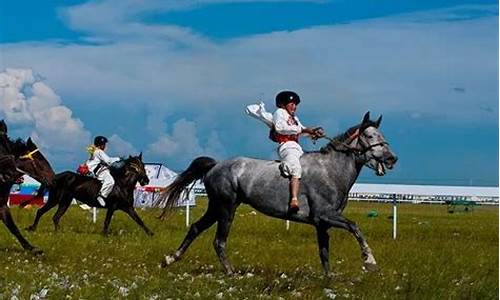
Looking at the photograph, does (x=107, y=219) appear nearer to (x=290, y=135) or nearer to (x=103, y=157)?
(x=103, y=157)

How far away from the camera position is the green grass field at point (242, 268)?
11.1 meters

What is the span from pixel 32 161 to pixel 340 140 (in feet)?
19.8

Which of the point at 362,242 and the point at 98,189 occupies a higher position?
the point at 362,242

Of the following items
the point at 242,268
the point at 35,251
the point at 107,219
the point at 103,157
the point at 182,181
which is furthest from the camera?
the point at 103,157

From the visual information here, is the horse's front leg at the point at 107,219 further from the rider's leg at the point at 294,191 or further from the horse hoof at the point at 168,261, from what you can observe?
the rider's leg at the point at 294,191

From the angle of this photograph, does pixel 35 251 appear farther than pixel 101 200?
No

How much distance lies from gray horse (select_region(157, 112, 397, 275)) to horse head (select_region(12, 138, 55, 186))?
12.2ft

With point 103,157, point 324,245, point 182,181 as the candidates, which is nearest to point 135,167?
point 103,157

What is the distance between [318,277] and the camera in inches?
529

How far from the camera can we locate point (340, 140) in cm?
1415

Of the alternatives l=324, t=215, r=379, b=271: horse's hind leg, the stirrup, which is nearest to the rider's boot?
the stirrup

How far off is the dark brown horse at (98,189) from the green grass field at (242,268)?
703 mm

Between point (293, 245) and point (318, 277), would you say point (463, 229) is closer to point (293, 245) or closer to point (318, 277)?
point (293, 245)

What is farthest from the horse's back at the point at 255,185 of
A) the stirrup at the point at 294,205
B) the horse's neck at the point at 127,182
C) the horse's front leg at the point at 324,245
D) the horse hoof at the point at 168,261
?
the horse's neck at the point at 127,182
